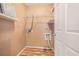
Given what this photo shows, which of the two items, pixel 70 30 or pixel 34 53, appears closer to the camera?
pixel 70 30

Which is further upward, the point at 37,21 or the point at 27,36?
the point at 37,21

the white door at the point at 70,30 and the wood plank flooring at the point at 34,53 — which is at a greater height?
the white door at the point at 70,30

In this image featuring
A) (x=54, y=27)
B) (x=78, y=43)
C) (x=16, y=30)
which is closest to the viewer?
(x=78, y=43)

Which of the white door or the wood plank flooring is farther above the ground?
the white door

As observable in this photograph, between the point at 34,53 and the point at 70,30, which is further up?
the point at 70,30

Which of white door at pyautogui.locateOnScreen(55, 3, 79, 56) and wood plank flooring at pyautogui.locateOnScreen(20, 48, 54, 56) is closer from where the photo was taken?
white door at pyautogui.locateOnScreen(55, 3, 79, 56)

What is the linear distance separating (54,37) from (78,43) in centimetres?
82

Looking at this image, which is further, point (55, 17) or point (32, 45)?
point (55, 17)

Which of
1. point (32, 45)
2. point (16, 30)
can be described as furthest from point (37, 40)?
point (16, 30)

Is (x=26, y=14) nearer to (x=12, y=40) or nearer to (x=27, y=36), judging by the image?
(x=27, y=36)

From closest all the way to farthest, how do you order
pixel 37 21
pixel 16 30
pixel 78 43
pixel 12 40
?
pixel 78 43 → pixel 37 21 → pixel 12 40 → pixel 16 30

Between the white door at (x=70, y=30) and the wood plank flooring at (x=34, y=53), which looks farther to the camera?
the wood plank flooring at (x=34, y=53)

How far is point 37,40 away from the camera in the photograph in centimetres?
113

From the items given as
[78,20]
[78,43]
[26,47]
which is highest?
[78,20]
